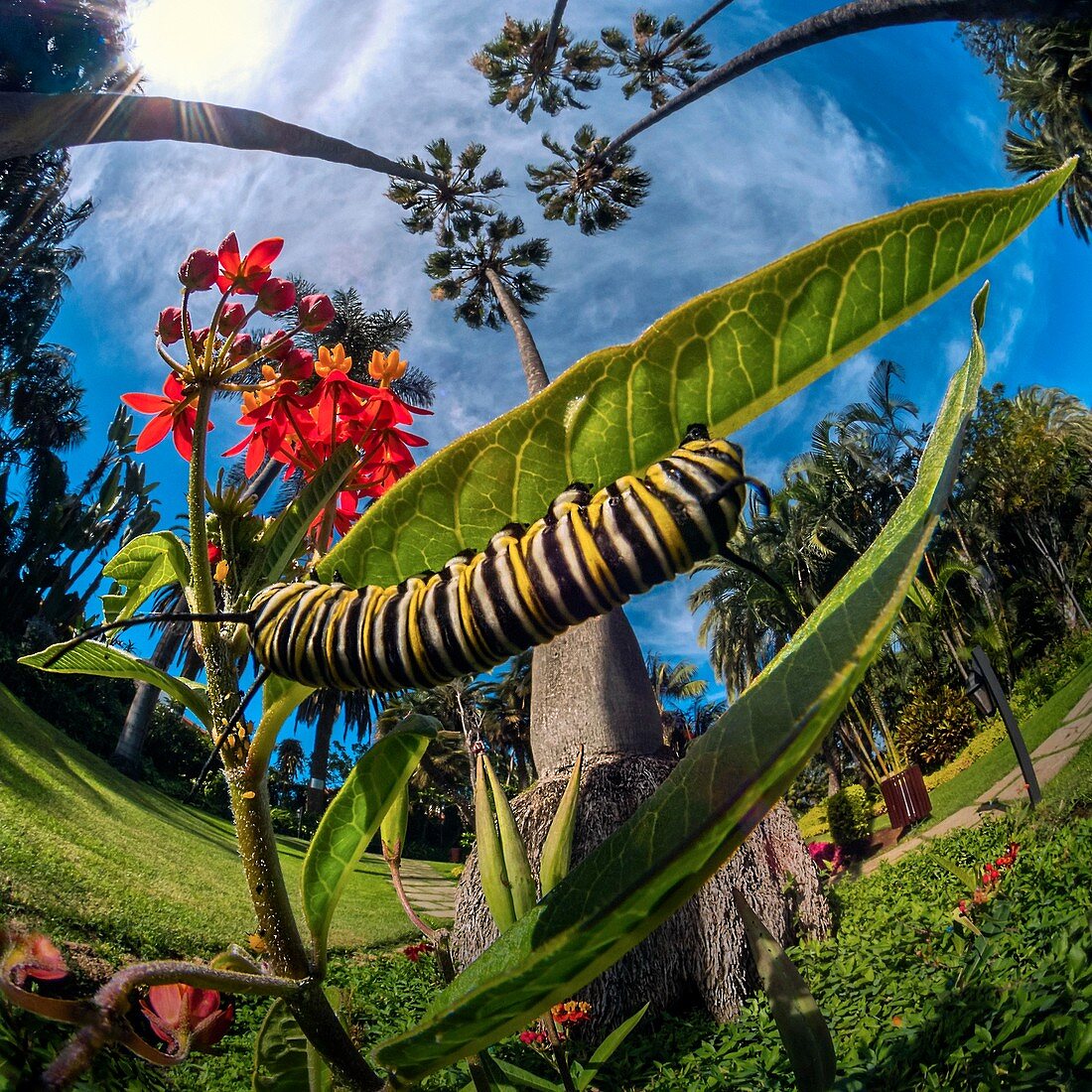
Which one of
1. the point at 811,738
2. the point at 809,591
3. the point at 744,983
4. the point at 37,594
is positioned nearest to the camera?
the point at 811,738

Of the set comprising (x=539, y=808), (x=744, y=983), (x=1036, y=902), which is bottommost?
(x=744, y=983)

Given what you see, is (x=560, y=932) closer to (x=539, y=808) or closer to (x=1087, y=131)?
(x=539, y=808)

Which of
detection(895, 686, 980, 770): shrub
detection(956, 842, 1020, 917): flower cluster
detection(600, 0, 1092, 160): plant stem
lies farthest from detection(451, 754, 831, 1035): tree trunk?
detection(895, 686, 980, 770): shrub

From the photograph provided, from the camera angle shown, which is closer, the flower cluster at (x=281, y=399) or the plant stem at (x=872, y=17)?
the flower cluster at (x=281, y=399)

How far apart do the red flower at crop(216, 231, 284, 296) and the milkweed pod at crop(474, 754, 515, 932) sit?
685 millimetres

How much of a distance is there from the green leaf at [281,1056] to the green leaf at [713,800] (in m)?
0.37

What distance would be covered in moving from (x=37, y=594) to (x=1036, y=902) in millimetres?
19256

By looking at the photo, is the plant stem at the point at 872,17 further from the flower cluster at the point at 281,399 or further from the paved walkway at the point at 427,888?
the paved walkway at the point at 427,888

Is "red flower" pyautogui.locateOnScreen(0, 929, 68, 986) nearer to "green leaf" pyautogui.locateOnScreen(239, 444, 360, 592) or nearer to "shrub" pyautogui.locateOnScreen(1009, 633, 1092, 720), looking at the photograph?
"green leaf" pyautogui.locateOnScreen(239, 444, 360, 592)

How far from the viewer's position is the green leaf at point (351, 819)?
23.7 inches

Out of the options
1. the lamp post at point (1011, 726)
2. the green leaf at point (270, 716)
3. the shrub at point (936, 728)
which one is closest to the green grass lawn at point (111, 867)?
the green leaf at point (270, 716)

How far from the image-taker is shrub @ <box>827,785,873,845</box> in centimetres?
1256

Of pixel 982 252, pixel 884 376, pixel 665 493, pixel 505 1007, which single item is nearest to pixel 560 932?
pixel 505 1007

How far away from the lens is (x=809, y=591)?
2345 cm
